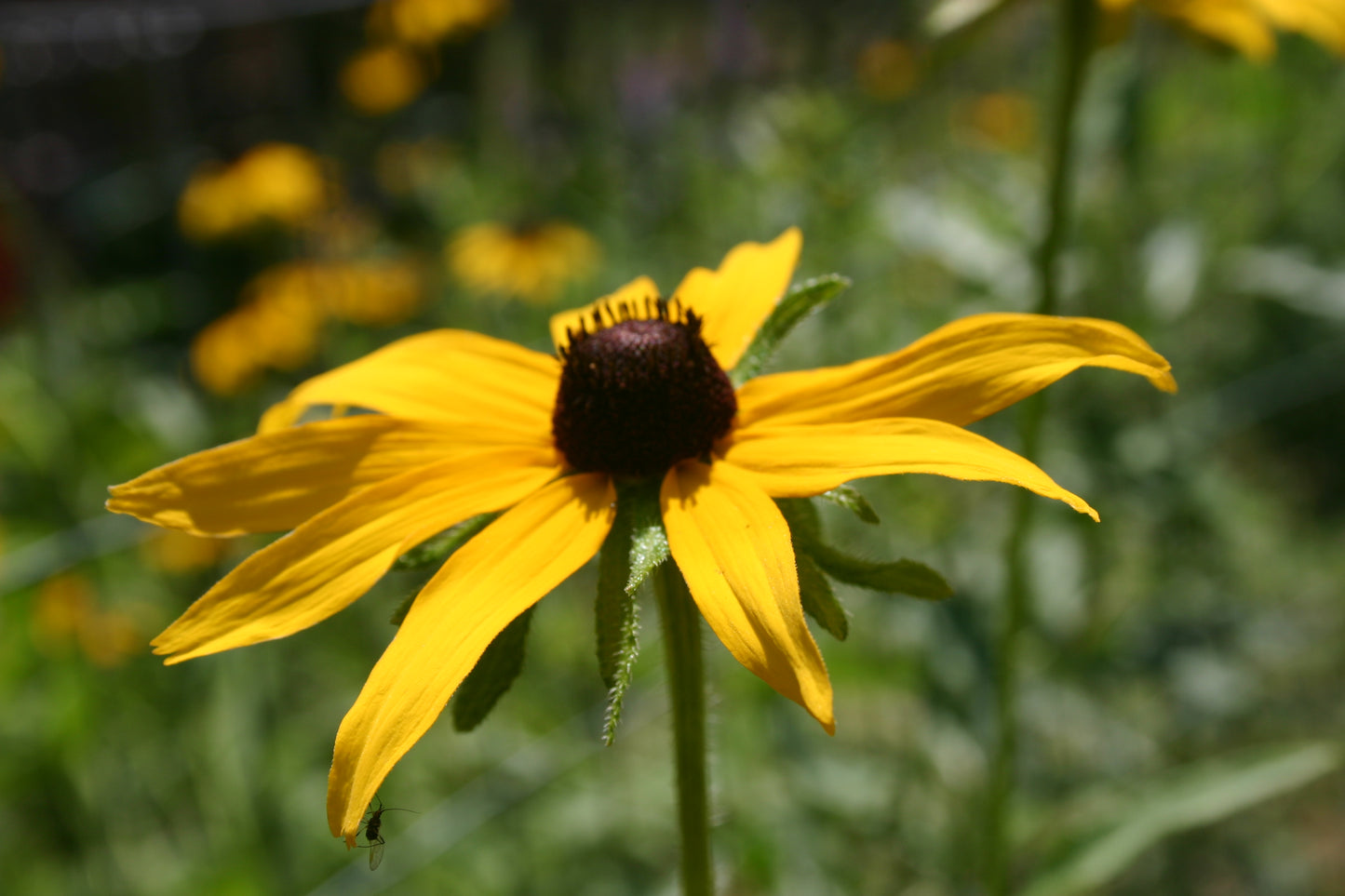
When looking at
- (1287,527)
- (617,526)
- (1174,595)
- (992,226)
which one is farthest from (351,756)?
(1287,527)

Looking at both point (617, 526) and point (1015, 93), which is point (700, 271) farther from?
point (1015, 93)

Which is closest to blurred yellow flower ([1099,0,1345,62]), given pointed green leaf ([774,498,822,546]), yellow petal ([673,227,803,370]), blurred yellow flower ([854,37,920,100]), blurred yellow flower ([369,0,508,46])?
yellow petal ([673,227,803,370])

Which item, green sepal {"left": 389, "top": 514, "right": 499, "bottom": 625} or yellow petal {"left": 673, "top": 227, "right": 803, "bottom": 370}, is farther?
yellow petal {"left": 673, "top": 227, "right": 803, "bottom": 370}

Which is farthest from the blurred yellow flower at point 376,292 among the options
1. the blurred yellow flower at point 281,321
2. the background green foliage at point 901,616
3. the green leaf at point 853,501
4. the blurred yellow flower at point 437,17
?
the green leaf at point 853,501

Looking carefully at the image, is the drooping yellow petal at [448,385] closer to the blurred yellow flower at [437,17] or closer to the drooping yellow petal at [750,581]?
the drooping yellow petal at [750,581]

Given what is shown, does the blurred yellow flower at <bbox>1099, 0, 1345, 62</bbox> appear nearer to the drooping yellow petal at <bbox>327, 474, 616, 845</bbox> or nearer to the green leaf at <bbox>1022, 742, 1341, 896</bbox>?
the green leaf at <bbox>1022, 742, 1341, 896</bbox>

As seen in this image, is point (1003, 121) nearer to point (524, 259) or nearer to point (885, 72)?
point (885, 72)
